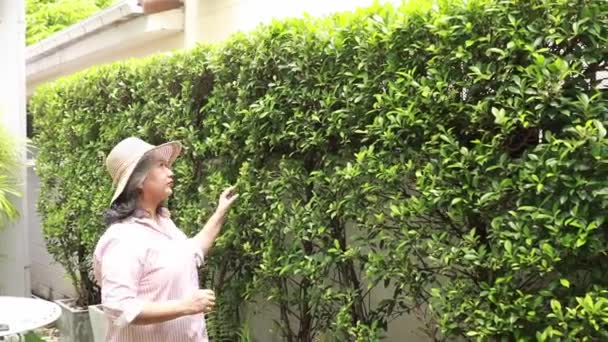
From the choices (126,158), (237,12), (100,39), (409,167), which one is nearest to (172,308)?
(126,158)

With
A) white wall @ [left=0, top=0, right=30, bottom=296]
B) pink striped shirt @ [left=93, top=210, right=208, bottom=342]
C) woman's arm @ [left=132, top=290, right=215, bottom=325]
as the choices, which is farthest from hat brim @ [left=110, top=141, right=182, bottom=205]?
white wall @ [left=0, top=0, right=30, bottom=296]

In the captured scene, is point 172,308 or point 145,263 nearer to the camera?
point 172,308

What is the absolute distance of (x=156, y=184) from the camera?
3.88 metres

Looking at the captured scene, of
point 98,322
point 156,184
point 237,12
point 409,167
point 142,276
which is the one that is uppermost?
point 237,12

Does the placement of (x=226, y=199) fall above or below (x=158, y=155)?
below

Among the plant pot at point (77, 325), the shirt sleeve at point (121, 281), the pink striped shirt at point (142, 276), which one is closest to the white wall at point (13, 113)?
the plant pot at point (77, 325)

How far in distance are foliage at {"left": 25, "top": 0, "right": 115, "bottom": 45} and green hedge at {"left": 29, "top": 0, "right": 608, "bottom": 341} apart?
19692mm

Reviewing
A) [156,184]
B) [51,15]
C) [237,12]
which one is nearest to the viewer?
[156,184]

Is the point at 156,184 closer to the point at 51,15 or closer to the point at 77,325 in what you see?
the point at 77,325

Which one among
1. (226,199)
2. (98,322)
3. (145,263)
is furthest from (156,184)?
(98,322)

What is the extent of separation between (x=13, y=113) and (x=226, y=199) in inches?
222

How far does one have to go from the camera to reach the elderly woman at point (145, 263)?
3.51 m

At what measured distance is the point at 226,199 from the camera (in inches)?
189

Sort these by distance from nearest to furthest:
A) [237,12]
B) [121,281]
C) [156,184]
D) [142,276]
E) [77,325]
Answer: [121,281], [142,276], [156,184], [77,325], [237,12]
